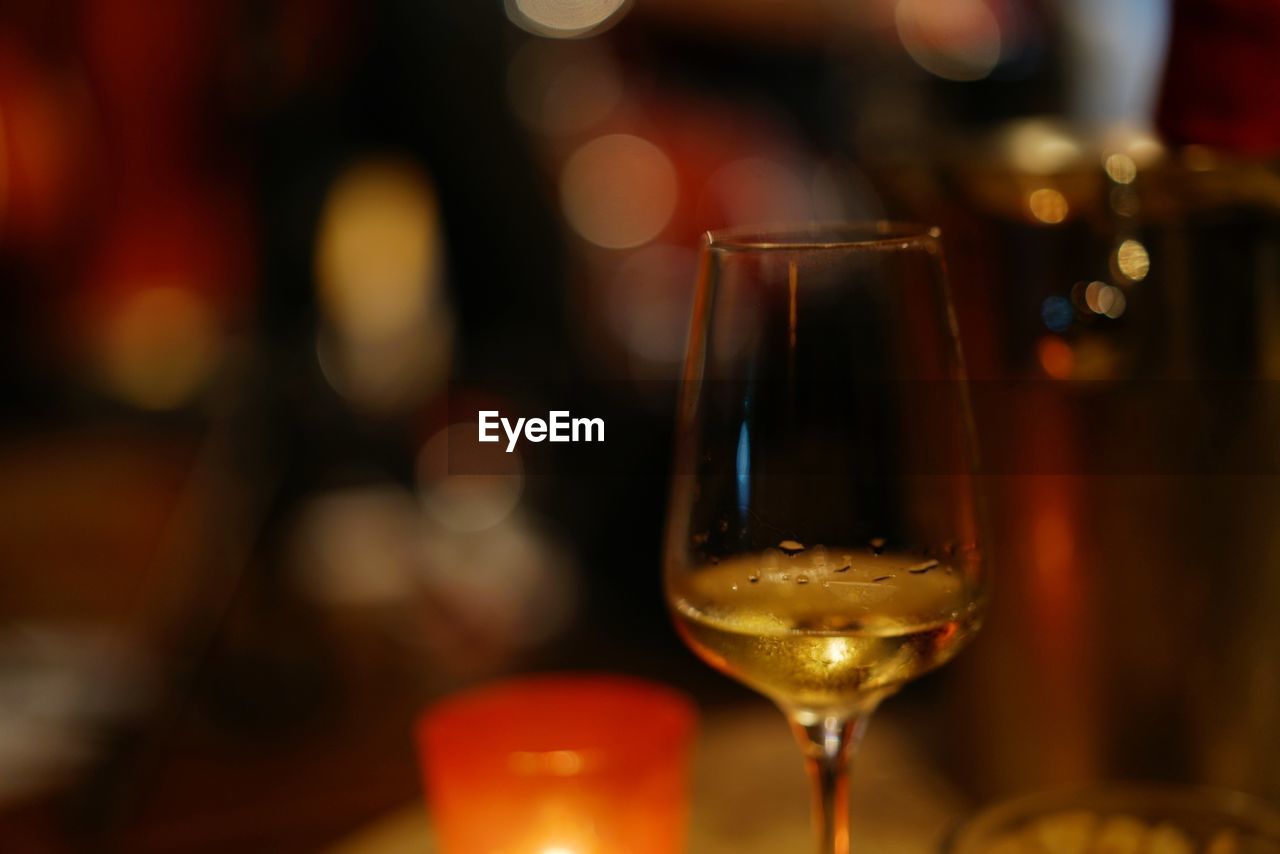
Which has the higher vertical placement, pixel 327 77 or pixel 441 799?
pixel 327 77

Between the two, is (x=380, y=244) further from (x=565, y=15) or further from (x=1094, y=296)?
(x=1094, y=296)

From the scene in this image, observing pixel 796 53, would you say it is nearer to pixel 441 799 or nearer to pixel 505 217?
pixel 505 217

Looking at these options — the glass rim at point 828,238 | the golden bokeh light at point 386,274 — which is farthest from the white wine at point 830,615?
the golden bokeh light at point 386,274

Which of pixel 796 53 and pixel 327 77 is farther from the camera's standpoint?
pixel 796 53

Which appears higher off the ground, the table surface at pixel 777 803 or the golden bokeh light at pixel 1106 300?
the golden bokeh light at pixel 1106 300

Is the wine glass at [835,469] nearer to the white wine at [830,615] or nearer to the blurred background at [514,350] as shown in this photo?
the white wine at [830,615]

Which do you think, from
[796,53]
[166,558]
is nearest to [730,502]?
Result: [166,558]
